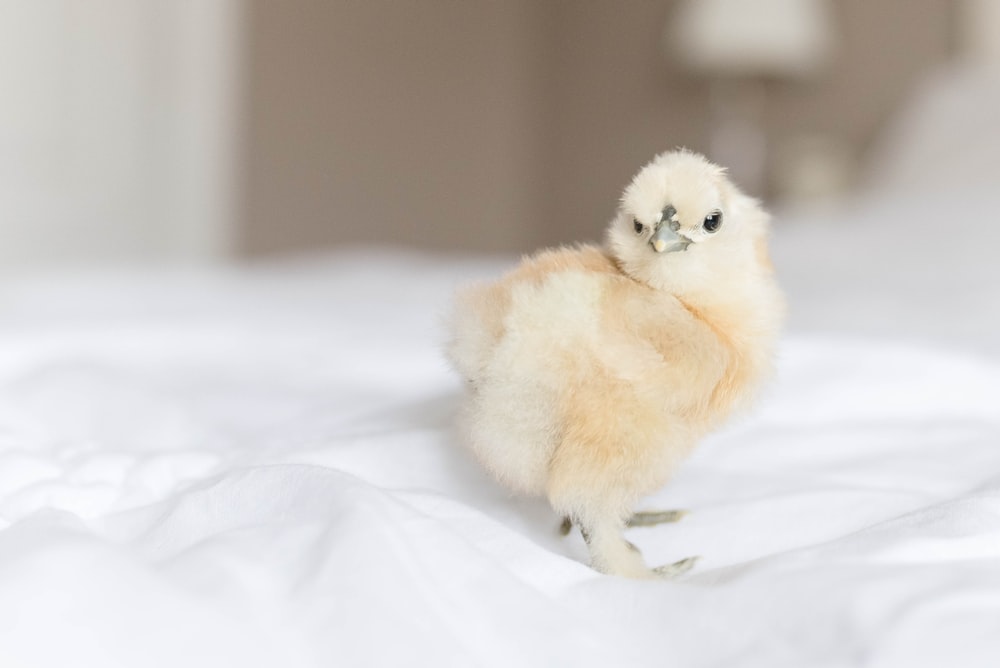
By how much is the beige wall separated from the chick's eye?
2698 millimetres

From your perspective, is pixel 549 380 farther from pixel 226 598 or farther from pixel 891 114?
pixel 891 114

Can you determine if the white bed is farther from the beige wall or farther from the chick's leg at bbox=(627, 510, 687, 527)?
the beige wall

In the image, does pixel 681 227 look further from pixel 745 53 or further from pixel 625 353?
pixel 745 53

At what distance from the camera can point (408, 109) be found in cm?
370

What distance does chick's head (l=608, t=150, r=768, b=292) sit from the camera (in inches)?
21.1

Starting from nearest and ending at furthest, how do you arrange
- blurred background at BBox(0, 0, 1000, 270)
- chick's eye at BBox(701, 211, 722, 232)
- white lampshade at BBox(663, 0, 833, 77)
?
1. chick's eye at BBox(701, 211, 722, 232)
2. blurred background at BBox(0, 0, 1000, 270)
3. white lampshade at BBox(663, 0, 833, 77)

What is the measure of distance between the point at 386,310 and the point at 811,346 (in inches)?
29.1

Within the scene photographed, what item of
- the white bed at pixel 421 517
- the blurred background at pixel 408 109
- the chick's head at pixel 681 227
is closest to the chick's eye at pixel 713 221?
the chick's head at pixel 681 227

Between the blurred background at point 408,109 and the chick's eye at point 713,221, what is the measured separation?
2.57m

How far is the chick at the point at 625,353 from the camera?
53cm

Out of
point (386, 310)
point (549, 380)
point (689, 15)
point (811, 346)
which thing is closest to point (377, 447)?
point (549, 380)

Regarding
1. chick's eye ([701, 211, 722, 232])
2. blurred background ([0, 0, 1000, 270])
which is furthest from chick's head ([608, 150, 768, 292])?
blurred background ([0, 0, 1000, 270])

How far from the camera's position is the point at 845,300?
1364mm

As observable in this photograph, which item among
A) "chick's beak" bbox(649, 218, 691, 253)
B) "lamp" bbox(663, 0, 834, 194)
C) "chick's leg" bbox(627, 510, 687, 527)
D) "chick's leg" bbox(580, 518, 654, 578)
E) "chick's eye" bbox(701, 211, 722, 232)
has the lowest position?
"chick's leg" bbox(627, 510, 687, 527)
